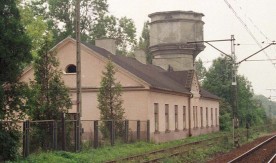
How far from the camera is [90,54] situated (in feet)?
108

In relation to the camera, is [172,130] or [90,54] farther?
[172,130]

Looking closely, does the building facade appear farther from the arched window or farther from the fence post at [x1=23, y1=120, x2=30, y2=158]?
the fence post at [x1=23, y1=120, x2=30, y2=158]

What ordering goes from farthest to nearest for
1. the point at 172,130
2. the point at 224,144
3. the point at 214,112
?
1. the point at 214,112
2. the point at 172,130
3. the point at 224,144

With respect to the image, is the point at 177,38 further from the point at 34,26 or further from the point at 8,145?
the point at 8,145

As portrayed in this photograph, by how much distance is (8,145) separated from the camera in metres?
17.0

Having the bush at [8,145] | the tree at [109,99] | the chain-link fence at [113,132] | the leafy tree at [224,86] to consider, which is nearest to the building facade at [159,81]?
the chain-link fence at [113,132]

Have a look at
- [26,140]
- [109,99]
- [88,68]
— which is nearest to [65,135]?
[26,140]

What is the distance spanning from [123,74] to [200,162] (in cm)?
1173

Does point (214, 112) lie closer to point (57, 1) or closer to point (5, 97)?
point (57, 1)

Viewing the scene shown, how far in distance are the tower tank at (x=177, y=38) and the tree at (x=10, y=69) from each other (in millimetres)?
34483

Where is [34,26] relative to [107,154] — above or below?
above

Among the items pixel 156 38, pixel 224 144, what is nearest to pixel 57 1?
pixel 156 38

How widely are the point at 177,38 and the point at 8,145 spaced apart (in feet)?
120

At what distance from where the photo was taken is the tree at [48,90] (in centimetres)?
2230
